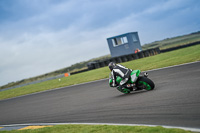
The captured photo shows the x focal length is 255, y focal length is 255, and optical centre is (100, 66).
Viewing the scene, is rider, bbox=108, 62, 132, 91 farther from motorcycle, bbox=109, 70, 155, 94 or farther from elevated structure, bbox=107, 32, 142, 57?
elevated structure, bbox=107, 32, 142, 57

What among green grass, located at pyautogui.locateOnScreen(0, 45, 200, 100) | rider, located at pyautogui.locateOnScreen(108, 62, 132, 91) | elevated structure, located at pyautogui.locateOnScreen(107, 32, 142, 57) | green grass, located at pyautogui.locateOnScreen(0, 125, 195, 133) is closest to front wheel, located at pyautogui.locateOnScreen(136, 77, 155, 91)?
rider, located at pyautogui.locateOnScreen(108, 62, 132, 91)

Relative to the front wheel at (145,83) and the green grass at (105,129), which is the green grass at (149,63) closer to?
the front wheel at (145,83)

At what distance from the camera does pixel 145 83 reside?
9234mm

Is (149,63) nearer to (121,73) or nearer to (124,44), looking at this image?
(121,73)

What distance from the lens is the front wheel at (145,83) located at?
917 cm

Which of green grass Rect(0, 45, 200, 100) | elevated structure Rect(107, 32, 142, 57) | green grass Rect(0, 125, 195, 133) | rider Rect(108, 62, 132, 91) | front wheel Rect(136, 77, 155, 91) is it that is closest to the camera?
green grass Rect(0, 125, 195, 133)

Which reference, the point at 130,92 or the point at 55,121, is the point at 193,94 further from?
the point at 55,121

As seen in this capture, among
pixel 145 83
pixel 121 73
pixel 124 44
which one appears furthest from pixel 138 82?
pixel 124 44

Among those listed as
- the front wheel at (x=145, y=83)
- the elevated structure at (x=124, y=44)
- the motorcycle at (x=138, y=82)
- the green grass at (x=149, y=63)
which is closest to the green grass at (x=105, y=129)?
the motorcycle at (x=138, y=82)

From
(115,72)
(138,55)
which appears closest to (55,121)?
(115,72)

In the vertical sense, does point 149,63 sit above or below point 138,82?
above

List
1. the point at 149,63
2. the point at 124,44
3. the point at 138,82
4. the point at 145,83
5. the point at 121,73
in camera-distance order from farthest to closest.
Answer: the point at 124,44
the point at 149,63
the point at 121,73
the point at 138,82
the point at 145,83

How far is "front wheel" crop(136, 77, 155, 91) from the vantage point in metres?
9.17

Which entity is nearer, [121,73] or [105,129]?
[105,129]
